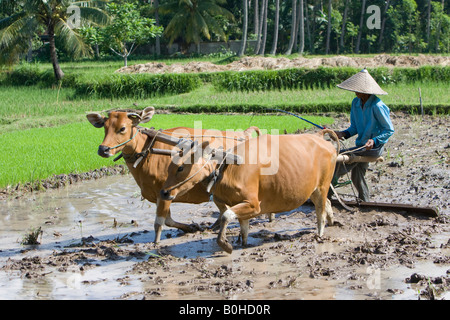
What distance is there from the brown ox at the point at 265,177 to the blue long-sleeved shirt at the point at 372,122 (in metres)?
0.51

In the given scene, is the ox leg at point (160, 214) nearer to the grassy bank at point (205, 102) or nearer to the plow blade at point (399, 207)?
the plow blade at point (399, 207)

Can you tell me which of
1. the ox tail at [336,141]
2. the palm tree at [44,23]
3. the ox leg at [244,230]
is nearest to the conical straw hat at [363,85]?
the ox tail at [336,141]

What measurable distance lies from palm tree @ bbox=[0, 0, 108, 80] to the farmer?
70.1ft

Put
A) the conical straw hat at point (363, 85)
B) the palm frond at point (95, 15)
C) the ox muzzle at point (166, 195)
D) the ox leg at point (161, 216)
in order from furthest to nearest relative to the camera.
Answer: the palm frond at point (95, 15) < the conical straw hat at point (363, 85) < the ox leg at point (161, 216) < the ox muzzle at point (166, 195)

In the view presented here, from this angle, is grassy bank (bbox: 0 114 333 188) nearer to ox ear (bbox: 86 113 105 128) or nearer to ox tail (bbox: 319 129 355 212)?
ox ear (bbox: 86 113 105 128)

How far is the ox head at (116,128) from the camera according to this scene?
20.9ft

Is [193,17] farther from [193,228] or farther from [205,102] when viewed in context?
[193,228]

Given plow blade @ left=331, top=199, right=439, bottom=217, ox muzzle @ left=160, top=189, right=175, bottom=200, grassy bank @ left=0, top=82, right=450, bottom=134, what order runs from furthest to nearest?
grassy bank @ left=0, top=82, right=450, bottom=134 → plow blade @ left=331, top=199, right=439, bottom=217 → ox muzzle @ left=160, top=189, right=175, bottom=200

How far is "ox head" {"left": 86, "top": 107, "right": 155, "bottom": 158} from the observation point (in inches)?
251

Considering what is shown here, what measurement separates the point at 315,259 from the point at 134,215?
3.20 m

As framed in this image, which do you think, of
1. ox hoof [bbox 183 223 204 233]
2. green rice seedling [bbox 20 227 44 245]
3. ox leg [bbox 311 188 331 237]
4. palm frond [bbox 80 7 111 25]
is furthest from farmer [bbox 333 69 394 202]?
palm frond [bbox 80 7 111 25]

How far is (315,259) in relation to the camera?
239 inches
